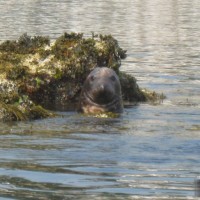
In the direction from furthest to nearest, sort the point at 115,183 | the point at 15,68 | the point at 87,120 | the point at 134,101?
the point at 134,101
the point at 15,68
the point at 87,120
the point at 115,183

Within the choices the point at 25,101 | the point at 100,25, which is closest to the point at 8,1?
the point at 100,25

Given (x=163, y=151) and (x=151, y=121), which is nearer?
(x=163, y=151)

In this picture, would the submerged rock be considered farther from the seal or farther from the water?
the water

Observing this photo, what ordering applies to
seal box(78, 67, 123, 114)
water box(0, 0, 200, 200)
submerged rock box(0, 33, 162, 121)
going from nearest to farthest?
water box(0, 0, 200, 200), seal box(78, 67, 123, 114), submerged rock box(0, 33, 162, 121)

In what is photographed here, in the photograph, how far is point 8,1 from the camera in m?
71.3

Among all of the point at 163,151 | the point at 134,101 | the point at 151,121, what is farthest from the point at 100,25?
the point at 163,151

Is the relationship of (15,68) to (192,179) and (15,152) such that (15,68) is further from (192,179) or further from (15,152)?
(192,179)

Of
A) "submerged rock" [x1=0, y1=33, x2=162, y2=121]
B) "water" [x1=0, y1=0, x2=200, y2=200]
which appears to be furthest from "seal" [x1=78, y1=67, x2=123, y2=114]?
"submerged rock" [x1=0, y1=33, x2=162, y2=121]

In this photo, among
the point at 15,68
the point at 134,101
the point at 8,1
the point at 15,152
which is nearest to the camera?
the point at 15,152

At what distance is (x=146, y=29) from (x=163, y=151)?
32.8 metres

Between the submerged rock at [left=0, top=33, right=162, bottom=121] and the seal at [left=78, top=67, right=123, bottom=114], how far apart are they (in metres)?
1.06

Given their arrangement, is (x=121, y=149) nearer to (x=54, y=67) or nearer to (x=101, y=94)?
(x=101, y=94)

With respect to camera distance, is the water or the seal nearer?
the water

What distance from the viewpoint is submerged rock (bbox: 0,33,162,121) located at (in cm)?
1842
